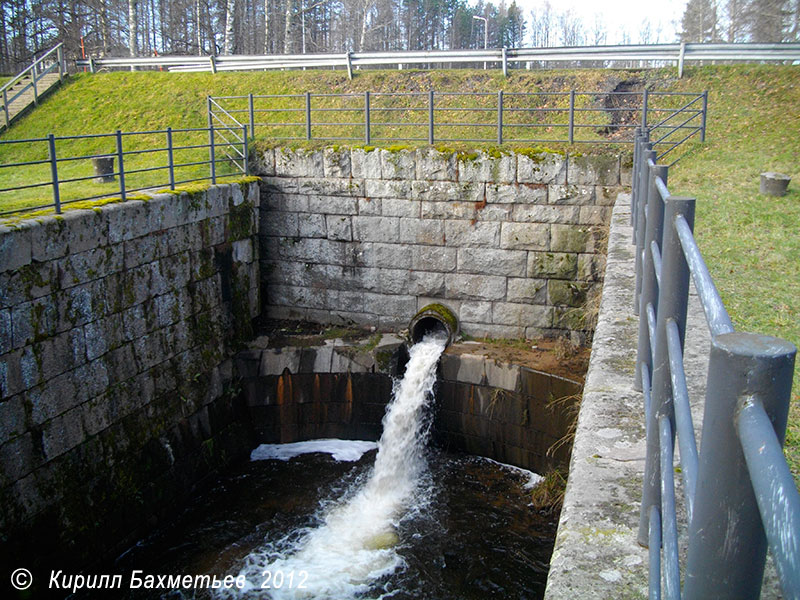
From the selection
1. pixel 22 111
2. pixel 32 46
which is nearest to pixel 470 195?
pixel 22 111

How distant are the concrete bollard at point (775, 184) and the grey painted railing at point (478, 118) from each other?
284cm

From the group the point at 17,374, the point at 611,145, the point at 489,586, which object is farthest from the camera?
the point at 611,145

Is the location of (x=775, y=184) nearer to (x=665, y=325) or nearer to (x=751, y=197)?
(x=751, y=197)

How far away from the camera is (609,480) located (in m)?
2.80

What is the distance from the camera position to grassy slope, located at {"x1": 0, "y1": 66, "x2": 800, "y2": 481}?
5.89 meters

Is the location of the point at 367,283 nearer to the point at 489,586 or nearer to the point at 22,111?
the point at 489,586

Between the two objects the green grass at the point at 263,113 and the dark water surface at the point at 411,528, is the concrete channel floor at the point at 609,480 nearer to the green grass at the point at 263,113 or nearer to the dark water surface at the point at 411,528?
the dark water surface at the point at 411,528

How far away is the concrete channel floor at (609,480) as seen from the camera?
7.36 ft

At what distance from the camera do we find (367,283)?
13203mm

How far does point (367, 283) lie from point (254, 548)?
5.34m

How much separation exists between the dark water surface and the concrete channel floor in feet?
17.4

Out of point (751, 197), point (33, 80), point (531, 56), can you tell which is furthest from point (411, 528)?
point (33, 80)

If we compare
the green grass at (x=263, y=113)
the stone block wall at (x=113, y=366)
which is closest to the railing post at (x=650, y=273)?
the stone block wall at (x=113, y=366)

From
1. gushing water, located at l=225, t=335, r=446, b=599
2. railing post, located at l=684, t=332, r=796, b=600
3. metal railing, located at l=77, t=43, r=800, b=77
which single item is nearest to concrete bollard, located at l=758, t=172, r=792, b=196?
gushing water, located at l=225, t=335, r=446, b=599
